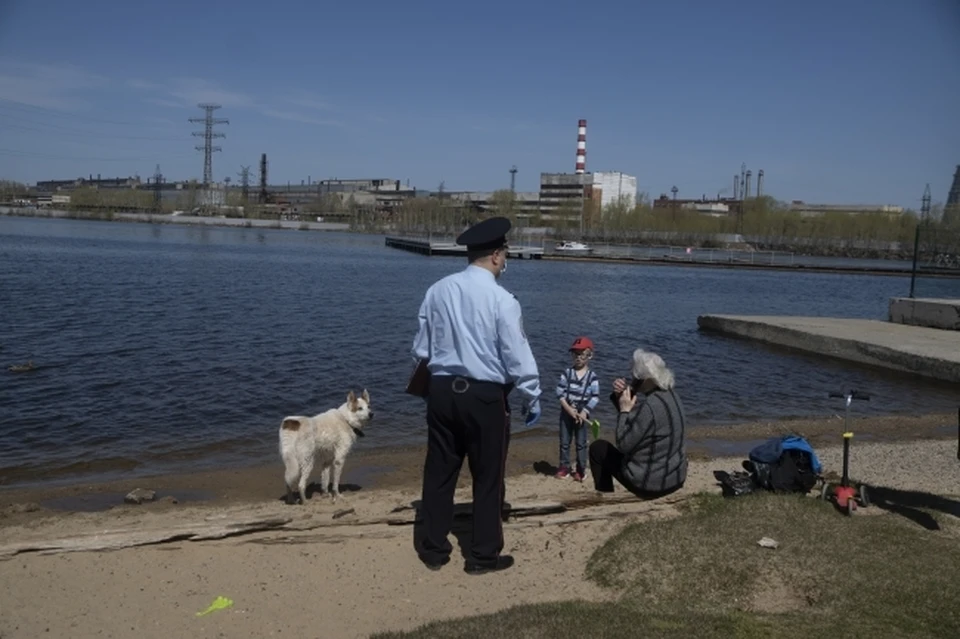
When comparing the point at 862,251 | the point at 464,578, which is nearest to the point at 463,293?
the point at 464,578

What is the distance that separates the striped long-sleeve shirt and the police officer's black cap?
3848 mm

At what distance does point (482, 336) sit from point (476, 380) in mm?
313

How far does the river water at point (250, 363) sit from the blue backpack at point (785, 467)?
624 centimetres

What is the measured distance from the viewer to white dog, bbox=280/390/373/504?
27.8 ft

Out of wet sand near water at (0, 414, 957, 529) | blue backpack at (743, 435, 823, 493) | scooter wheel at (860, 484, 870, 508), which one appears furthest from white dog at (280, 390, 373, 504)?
scooter wheel at (860, 484, 870, 508)

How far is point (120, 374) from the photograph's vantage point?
1800cm

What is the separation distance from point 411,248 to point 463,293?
316ft

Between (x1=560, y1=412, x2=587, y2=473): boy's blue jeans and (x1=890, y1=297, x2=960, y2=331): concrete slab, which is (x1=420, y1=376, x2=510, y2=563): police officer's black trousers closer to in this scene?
(x1=560, y1=412, x2=587, y2=473): boy's blue jeans

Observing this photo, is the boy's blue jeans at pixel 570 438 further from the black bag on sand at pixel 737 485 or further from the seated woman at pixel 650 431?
the seated woman at pixel 650 431

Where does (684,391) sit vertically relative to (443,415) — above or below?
below

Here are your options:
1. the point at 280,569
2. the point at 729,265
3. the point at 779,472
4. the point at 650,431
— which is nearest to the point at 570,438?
the point at 779,472

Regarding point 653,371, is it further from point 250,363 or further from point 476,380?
point 250,363

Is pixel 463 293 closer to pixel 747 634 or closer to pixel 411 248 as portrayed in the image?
pixel 747 634

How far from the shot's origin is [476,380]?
587 cm
